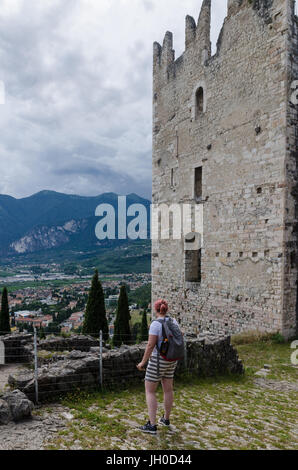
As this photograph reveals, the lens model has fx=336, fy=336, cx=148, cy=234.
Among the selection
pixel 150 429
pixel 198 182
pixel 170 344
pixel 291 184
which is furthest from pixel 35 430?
pixel 198 182

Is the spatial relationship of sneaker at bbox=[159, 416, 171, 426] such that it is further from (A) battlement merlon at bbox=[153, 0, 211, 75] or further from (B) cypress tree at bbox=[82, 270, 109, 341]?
(B) cypress tree at bbox=[82, 270, 109, 341]

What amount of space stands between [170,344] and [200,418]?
1.67 m

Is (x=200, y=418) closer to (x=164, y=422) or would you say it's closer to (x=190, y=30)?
(x=164, y=422)

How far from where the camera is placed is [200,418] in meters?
5.15

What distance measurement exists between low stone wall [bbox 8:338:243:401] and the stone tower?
3.82m

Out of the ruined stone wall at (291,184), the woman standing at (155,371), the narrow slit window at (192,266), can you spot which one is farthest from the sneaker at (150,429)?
the narrow slit window at (192,266)

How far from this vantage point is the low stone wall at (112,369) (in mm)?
5543

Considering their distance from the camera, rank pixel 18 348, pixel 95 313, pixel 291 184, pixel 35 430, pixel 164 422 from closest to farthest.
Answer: pixel 35 430
pixel 164 422
pixel 18 348
pixel 291 184
pixel 95 313

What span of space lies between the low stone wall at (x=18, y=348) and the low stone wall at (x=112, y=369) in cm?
325

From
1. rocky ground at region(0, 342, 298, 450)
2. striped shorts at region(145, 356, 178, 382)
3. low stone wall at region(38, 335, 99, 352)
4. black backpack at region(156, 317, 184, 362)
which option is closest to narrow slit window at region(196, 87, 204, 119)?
low stone wall at region(38, 335, 99, 352)

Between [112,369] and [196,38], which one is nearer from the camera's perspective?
[112,369]

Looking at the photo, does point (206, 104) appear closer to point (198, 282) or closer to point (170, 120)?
point (170, 120)

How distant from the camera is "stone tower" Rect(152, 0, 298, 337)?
1089 centimetres

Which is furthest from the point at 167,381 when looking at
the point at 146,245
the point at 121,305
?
→ the point at 146,245
